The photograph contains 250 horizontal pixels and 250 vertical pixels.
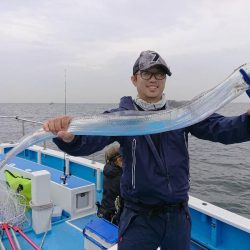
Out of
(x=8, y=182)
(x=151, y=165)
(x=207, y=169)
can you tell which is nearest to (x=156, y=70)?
(x=151, y=165)

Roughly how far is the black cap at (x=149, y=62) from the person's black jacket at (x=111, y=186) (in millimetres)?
2496

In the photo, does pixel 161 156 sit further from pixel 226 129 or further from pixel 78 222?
pixel 78 222

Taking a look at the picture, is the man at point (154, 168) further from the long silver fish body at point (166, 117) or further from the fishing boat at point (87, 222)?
the fishing boat at point (87, 222)

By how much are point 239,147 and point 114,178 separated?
18154 millimetres

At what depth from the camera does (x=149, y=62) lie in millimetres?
2803

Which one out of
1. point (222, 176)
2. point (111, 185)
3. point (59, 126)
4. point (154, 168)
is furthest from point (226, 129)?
point (222, 176)

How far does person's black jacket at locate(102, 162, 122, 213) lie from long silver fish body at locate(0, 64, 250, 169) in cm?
239

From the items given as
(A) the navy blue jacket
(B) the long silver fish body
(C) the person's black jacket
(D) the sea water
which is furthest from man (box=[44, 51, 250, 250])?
(D) the sea water

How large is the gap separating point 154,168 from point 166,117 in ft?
1.52

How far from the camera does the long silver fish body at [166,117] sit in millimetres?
2336

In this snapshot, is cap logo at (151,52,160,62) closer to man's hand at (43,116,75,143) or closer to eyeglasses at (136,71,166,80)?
eyeglasses at (136,71,166,80)

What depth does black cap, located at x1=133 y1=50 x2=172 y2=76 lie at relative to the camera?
9.17 ft

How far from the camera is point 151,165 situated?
273 cm

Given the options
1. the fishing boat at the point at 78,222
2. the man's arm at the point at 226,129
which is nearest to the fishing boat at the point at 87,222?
the fishing boat at the point at 78,222
